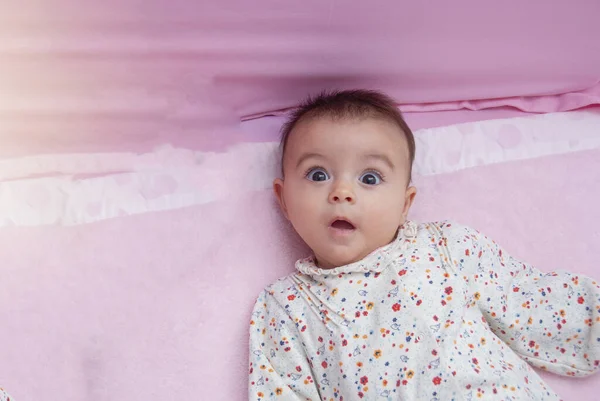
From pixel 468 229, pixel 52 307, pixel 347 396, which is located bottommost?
pixel 347 396

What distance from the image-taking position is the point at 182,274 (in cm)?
144

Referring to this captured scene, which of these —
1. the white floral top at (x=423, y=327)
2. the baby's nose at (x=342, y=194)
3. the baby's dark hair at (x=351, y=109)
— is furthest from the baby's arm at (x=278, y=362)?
the baby's dark hair at (x=351, y=109)

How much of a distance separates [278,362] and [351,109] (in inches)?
19.1

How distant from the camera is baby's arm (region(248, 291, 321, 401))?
1.29 m

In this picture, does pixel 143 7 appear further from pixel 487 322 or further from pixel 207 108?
pixel 487 322

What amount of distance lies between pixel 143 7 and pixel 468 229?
0.76 meters

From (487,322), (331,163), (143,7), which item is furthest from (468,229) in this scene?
(143,7)

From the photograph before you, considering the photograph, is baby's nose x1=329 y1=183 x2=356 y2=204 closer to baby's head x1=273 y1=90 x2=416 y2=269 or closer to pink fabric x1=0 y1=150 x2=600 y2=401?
baby's head x1=273 y1=90 x2=416 y2=269

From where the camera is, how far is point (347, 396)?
1.26 metres

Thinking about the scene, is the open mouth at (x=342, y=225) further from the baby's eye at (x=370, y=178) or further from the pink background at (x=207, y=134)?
the pink background at (x=207, y=134)

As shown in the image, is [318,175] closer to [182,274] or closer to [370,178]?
[370,178]

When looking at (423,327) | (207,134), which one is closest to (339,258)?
(423,327)

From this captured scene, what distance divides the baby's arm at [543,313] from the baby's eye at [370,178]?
199 millimetres

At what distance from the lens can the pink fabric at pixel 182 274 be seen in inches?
53.0
